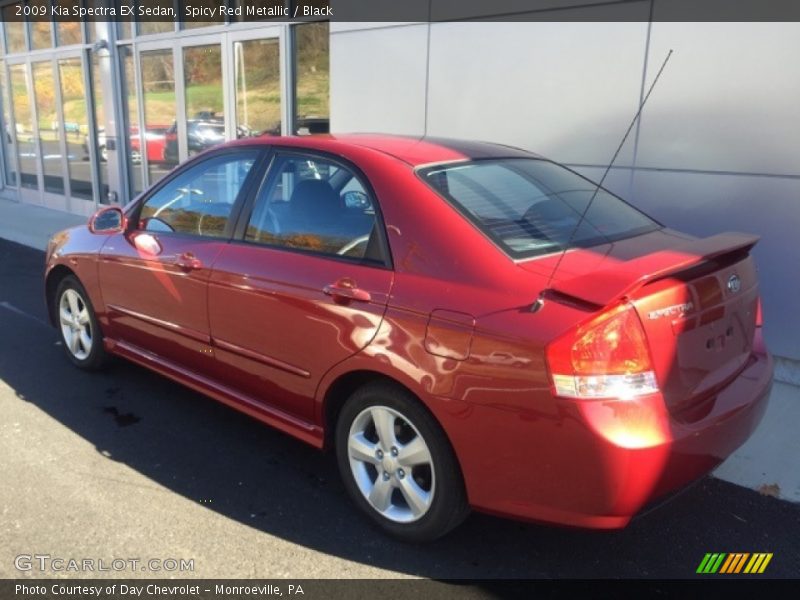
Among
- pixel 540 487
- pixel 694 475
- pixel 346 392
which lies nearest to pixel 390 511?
pixel 346 392

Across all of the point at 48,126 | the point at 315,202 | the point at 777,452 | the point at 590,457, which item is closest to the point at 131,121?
the point at 48,126

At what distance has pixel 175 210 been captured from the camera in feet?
13.1

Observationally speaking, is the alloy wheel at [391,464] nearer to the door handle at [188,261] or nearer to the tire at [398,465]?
the tire at [398,465]

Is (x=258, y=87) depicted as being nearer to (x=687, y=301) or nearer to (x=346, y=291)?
(x=346, y=291)

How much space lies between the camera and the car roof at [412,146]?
3.20 meters

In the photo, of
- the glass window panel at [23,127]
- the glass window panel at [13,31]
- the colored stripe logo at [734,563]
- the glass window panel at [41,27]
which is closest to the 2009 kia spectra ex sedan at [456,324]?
the colored stripe logo at [734,563]

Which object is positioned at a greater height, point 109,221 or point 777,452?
point 109,221

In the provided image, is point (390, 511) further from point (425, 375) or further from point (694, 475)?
point (694, 475)

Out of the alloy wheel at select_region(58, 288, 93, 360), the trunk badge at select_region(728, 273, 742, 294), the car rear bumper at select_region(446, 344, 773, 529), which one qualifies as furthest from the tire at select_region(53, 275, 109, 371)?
the trunk badge at select_region(728, 273, 742, 294)

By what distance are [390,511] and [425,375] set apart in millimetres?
705

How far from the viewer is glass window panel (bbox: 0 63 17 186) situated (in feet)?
47.0

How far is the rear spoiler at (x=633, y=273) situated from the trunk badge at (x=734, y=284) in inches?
4.0

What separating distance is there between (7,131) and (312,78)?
9.60 meters

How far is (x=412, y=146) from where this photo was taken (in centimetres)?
336
